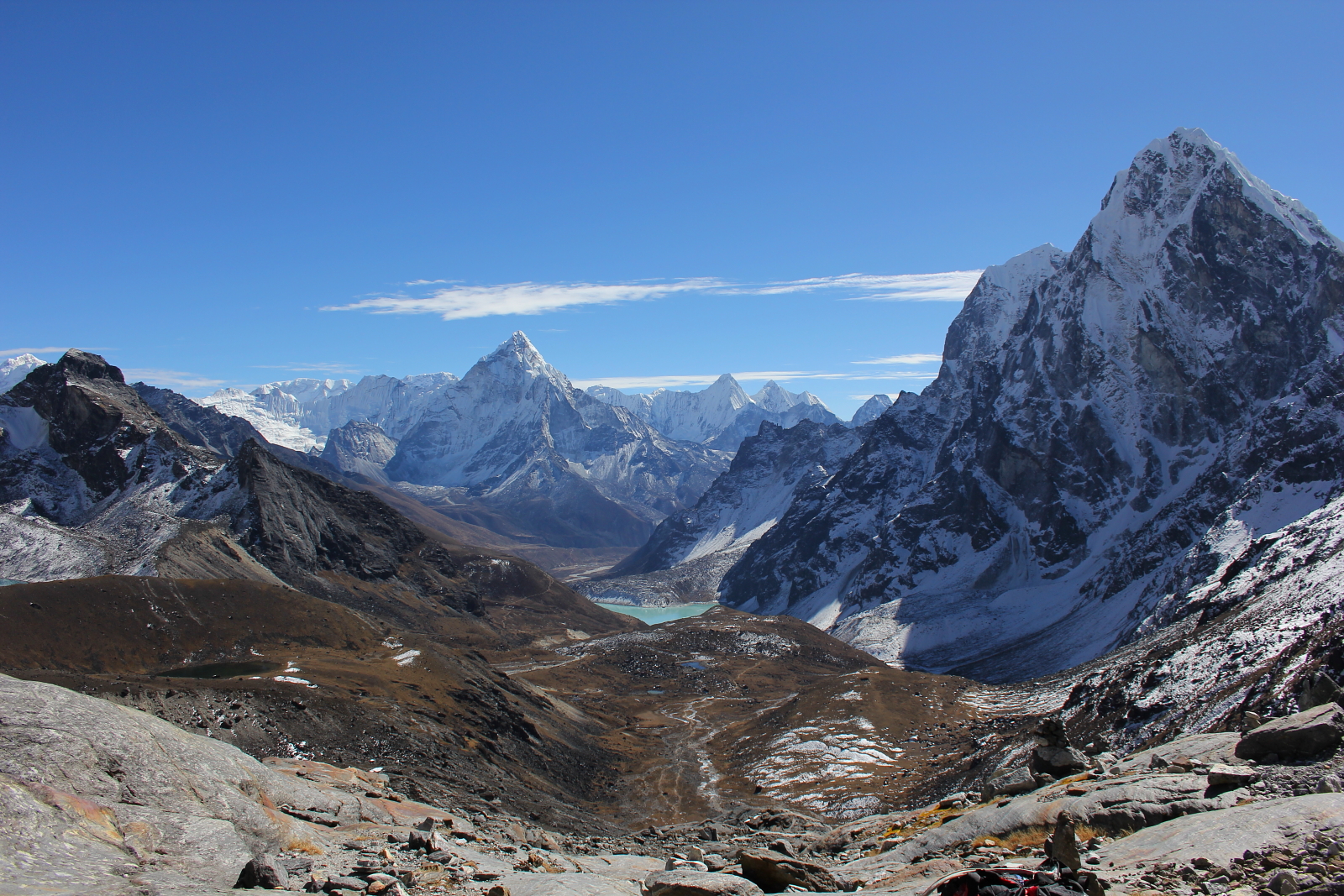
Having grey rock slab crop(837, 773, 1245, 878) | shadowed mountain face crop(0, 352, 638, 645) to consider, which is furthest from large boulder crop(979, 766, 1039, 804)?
shadowed mountain face crop(0, 352, 638, 645)

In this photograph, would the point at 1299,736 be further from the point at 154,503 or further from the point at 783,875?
the point at 154,503

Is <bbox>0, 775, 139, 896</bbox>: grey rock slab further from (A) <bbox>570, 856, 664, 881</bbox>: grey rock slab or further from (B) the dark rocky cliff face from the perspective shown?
(B) the dark rocky cliff face

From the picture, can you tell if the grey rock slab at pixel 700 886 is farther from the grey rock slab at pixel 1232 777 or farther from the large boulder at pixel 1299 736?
the large boulder at pixel 1299 736

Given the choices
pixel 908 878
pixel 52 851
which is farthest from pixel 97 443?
pixel 908 878

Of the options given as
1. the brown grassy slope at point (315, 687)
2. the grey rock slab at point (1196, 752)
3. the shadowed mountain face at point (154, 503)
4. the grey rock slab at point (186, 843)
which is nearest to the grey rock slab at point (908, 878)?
the grey rock slab at point (1196, 752)

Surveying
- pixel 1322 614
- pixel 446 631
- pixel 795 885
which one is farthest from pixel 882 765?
pixel 446 631

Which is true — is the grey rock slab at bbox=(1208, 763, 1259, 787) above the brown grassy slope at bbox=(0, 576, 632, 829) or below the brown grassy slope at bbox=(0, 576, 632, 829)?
above

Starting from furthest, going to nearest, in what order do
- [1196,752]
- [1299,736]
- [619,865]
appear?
[619,865], [1196,752], [1299,736]
